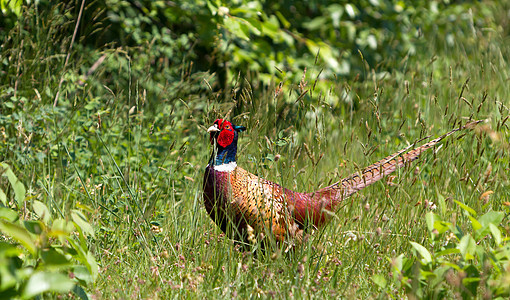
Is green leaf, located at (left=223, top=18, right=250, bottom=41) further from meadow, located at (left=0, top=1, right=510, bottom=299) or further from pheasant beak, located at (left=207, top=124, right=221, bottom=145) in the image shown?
pheasant beak, located at (left=207, top=124, right=221, bottom=145)

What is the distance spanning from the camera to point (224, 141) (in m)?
2.86

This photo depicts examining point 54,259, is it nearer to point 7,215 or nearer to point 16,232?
point 16,232

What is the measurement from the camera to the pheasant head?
9.29 feet

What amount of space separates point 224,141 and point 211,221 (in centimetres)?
52

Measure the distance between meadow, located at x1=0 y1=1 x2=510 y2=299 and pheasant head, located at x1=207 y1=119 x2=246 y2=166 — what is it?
0.26ft

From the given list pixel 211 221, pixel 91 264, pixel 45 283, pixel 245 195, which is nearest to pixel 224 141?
pixel 245 195

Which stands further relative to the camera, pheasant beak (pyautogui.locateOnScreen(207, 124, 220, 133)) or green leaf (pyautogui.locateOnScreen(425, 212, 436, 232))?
pheasant beak (pyautogui.locateOnScreen(207, 124, 220, 133))

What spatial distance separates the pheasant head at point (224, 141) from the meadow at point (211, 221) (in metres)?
0.08

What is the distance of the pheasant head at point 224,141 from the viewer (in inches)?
111

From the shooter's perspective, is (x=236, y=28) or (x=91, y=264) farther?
(x=236, y=28)

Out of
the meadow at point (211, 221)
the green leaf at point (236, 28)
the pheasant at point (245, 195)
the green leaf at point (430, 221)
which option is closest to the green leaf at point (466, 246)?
the meadow at point (211, 221)

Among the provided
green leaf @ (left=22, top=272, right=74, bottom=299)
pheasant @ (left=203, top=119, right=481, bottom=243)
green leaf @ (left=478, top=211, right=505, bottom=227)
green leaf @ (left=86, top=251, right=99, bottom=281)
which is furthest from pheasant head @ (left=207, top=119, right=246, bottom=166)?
green leaf @ (left=22, top=272, right=74, bottom=299)

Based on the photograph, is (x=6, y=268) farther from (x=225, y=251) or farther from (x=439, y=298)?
(x=439, y=298)

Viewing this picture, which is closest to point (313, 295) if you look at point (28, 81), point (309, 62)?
point (28, 81)
